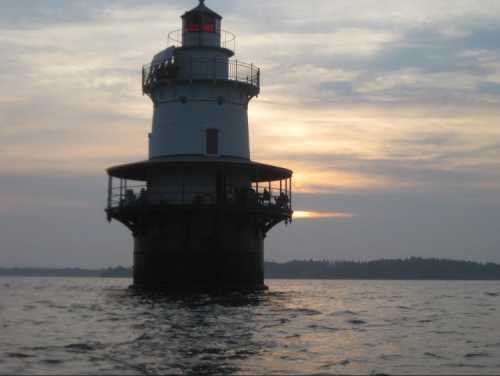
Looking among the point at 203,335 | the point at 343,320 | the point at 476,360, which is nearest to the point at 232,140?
the point at 343,320

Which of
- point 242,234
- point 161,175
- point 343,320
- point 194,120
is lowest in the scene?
point 343,320

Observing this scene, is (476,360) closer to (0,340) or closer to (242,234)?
(0,340)

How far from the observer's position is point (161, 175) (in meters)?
46.6

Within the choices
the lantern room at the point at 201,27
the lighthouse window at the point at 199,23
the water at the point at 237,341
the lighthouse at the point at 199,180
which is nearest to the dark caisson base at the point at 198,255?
the lighthouse at the point at 199,180

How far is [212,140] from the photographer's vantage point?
47.7 metres

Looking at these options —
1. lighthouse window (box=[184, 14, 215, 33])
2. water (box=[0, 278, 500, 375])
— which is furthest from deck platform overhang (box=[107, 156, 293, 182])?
water (box=[0, 278, 500, 375])

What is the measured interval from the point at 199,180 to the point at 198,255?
4876 millimetres

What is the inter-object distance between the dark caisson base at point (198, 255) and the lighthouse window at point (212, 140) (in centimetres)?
571

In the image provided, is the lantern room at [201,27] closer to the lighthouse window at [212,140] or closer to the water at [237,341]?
the lighthouse window at [212,140]

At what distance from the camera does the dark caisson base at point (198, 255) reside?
1702 inches

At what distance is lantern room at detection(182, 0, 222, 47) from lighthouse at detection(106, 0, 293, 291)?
0.21 feet

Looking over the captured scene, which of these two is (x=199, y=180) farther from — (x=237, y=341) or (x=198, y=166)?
(x=237, y=341)

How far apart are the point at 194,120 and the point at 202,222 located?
24.5ft

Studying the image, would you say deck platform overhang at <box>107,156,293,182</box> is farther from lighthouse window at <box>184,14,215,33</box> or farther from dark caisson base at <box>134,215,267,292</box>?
lighthouse window at <box>184,14,215,33</box>
